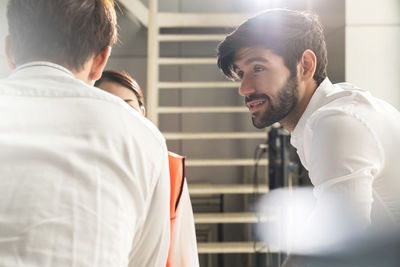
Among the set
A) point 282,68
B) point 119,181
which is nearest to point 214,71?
point 282,68

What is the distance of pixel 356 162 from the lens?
3.51 feet

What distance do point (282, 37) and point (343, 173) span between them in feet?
2.07

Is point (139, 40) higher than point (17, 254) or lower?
higher

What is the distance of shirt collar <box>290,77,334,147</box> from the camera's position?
4.83 ft

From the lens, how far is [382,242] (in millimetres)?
1059

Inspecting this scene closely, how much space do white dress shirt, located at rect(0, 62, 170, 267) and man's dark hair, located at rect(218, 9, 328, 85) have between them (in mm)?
847

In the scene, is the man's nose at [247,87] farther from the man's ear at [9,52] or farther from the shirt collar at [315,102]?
the man's ear at [9,52]

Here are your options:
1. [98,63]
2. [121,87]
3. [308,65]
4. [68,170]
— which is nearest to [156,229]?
[68,170]

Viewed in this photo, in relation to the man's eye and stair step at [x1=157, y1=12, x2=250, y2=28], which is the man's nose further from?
stair step at [x1=157, y1=12, x2=250, y2=28]

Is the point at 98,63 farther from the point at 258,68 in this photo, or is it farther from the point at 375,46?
the point at 375,46

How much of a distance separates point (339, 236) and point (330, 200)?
0.29 feet

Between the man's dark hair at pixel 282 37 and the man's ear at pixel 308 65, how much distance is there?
Result: 0.6 inches

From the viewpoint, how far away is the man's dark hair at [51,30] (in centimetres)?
82

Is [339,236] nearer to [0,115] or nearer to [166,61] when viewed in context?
[0,115]
